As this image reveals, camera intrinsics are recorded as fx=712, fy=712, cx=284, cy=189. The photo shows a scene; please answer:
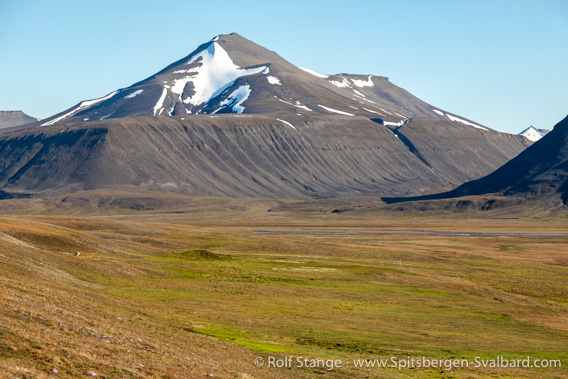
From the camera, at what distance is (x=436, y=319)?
177 feet

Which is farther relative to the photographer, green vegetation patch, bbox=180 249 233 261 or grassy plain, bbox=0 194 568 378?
green vegetation patch, bbox=180 249 233 261

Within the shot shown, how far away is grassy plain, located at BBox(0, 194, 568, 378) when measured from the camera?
29.3 meters

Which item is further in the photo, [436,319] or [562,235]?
[562,235]

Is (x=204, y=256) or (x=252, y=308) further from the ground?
(x=204, y=256)

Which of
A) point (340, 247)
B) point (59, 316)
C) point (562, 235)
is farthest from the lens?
point (562, 235)

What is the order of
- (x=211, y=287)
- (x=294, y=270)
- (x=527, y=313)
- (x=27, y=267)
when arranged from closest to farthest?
(x=27, y=267)
(x=527, y=313)
(x=211, y=287)
(x=294, y=270)

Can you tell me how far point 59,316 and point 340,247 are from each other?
85.2 metres

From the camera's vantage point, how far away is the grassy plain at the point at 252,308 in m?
29.3

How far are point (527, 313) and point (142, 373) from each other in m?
42.0

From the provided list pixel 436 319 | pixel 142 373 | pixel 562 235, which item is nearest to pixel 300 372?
pixel 142 373

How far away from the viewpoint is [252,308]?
53.7 meters

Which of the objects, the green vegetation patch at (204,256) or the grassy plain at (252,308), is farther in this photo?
the green vegetation patch at (204,256)

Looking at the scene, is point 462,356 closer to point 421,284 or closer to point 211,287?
point 211,287

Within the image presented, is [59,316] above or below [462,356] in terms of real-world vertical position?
above
